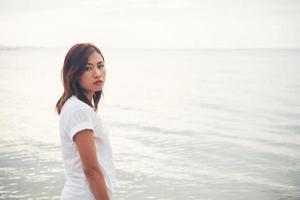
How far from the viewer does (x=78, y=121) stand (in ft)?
8.14

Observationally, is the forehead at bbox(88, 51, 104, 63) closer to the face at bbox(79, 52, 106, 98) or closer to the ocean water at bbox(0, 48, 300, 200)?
the face at bbox(79, 52, 106, 98)

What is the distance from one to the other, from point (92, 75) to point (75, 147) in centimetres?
50

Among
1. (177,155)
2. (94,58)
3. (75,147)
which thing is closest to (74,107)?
(75,147)

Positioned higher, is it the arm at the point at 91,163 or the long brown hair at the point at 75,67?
the long brown hair at the point at 75,67

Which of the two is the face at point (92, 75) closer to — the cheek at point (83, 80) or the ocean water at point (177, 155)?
the cheek at point (83, 80)

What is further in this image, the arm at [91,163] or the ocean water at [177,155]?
the ocean water at [177,155]

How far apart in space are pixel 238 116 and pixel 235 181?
1519 cm

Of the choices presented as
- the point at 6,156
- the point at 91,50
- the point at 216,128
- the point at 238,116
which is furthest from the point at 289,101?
the point at 91,50

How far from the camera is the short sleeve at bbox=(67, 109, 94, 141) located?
2.46m

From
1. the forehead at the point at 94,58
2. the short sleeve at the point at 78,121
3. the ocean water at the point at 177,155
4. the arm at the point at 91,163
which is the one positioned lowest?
the ocean water at the point at 177,155

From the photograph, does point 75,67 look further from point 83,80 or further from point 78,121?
point 78,121

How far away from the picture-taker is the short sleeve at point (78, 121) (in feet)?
8.08

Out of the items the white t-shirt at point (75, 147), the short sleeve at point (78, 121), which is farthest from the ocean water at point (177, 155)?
the short sleeve at point (78, 121)

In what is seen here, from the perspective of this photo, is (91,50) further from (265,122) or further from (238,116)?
(238,116)
